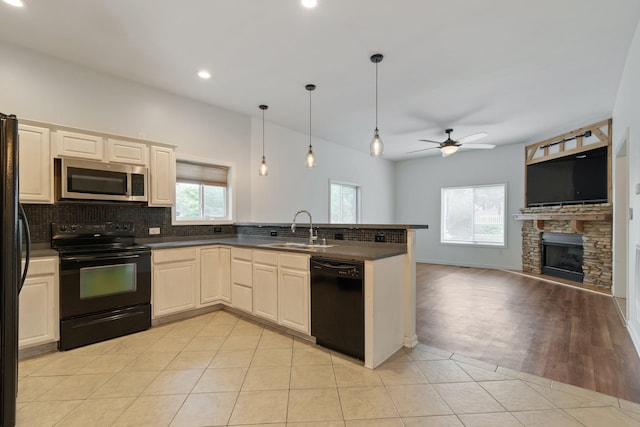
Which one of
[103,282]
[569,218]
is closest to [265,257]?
[103,282]

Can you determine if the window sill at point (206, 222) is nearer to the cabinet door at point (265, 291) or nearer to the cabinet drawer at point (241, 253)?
the cabinet drawer at point (241, 253)

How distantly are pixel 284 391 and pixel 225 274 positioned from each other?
195 centimetres

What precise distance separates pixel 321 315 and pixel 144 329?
1964 mm

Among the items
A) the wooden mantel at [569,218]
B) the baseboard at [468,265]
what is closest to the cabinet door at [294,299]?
the wooden mantel at [569,218]

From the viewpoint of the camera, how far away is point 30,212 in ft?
9.70

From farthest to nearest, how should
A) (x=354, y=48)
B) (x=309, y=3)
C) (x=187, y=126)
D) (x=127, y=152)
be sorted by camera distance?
1. (x=187, y=126)
2. (x=127, y=152)
3. (x=354, y=48)
4. (x=309, y=3)

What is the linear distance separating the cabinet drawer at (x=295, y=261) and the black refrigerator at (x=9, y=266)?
1.88 m

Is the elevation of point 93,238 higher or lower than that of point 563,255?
higher

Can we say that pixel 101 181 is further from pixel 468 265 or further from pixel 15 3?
pixel 468 265

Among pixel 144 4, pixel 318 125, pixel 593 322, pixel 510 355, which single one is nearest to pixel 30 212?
pixel 144 4

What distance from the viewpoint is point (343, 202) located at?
24.1 feet

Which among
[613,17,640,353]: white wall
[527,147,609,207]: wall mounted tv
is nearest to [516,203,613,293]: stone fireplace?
[527,147,609,207]: wall mounted tv

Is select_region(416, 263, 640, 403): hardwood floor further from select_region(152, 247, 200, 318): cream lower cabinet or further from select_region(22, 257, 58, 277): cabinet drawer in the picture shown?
select_region(22, 257, 58, 277): cabinet drawer

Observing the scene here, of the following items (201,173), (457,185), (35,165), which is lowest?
(35,165)
